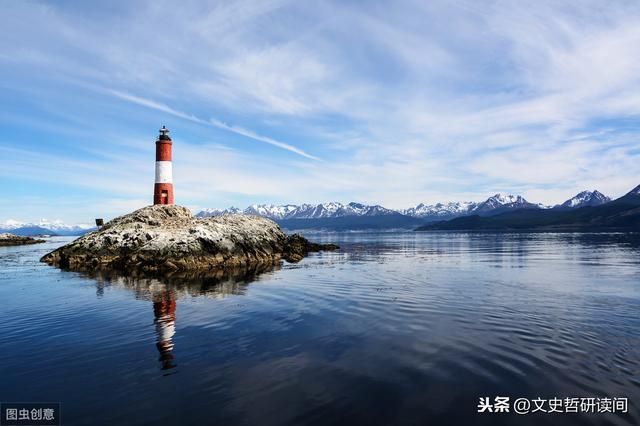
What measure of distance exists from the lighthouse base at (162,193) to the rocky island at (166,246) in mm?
3092

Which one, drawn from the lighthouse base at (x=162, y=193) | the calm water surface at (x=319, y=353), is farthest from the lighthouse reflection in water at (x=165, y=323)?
the lighthouse base at (x=162, y=193)

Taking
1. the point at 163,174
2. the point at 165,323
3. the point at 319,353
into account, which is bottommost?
the point at 319,353

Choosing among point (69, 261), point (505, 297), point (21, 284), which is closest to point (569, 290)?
point (505, 297)

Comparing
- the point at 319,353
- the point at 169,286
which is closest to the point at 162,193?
the point at 169,286

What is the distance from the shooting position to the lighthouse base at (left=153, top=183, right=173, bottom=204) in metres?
59.6

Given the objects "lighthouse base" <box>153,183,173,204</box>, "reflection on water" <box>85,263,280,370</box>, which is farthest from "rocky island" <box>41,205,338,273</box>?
"reflection on water" <box>85,263,280,370</box>

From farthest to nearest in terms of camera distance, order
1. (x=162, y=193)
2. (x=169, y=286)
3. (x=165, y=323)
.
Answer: (x=162, y=193) → (x=169, y=286) → (x=165, y=323)

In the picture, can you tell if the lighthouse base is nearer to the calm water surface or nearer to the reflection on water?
the reflection on water

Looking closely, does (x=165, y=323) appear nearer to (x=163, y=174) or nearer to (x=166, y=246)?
(x=166, y=246)

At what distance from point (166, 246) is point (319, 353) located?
35.9 m

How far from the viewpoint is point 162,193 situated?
59812mm

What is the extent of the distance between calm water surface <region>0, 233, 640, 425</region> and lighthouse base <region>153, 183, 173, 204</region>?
3483 cm

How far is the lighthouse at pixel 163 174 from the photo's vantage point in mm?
59806

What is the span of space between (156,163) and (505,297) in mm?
55468
